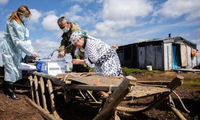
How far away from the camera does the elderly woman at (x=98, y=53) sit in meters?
3.17


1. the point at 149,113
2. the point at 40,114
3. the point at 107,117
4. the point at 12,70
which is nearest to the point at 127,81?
the point at 107,117

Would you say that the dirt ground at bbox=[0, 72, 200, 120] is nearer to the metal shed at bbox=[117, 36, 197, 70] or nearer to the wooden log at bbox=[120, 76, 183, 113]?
the wooden log at bbox=[120, 76, 183, 113]

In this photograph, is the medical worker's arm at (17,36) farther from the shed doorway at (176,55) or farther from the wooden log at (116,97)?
the shed doorway at (176,55)

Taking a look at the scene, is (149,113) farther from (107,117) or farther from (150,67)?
(150,67)

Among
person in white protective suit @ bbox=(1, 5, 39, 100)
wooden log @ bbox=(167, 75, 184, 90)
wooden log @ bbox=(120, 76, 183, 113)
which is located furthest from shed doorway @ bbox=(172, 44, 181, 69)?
wooden log @ bbox=(167, 75, 184, 90)

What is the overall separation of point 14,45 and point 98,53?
2981 millimetres

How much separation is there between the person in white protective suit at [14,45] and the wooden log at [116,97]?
330cm

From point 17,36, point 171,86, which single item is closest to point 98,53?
point 171,86

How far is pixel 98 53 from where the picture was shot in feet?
10.6

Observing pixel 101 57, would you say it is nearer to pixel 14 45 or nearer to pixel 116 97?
pixel 116 97

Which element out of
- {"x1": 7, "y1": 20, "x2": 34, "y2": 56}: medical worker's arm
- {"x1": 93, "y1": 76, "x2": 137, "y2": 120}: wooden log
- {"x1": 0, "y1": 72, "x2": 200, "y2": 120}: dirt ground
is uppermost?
{"x1": 7, "y1": 20, "x2": 34, "y2": 56}: medical worker's arm

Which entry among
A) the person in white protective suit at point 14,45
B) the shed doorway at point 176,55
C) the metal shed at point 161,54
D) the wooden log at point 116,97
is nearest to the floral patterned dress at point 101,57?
the wooden log at point 116,97

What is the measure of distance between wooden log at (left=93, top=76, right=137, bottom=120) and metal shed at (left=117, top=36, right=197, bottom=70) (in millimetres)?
14044

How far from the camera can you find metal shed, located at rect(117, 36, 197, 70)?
15141 millimetres
